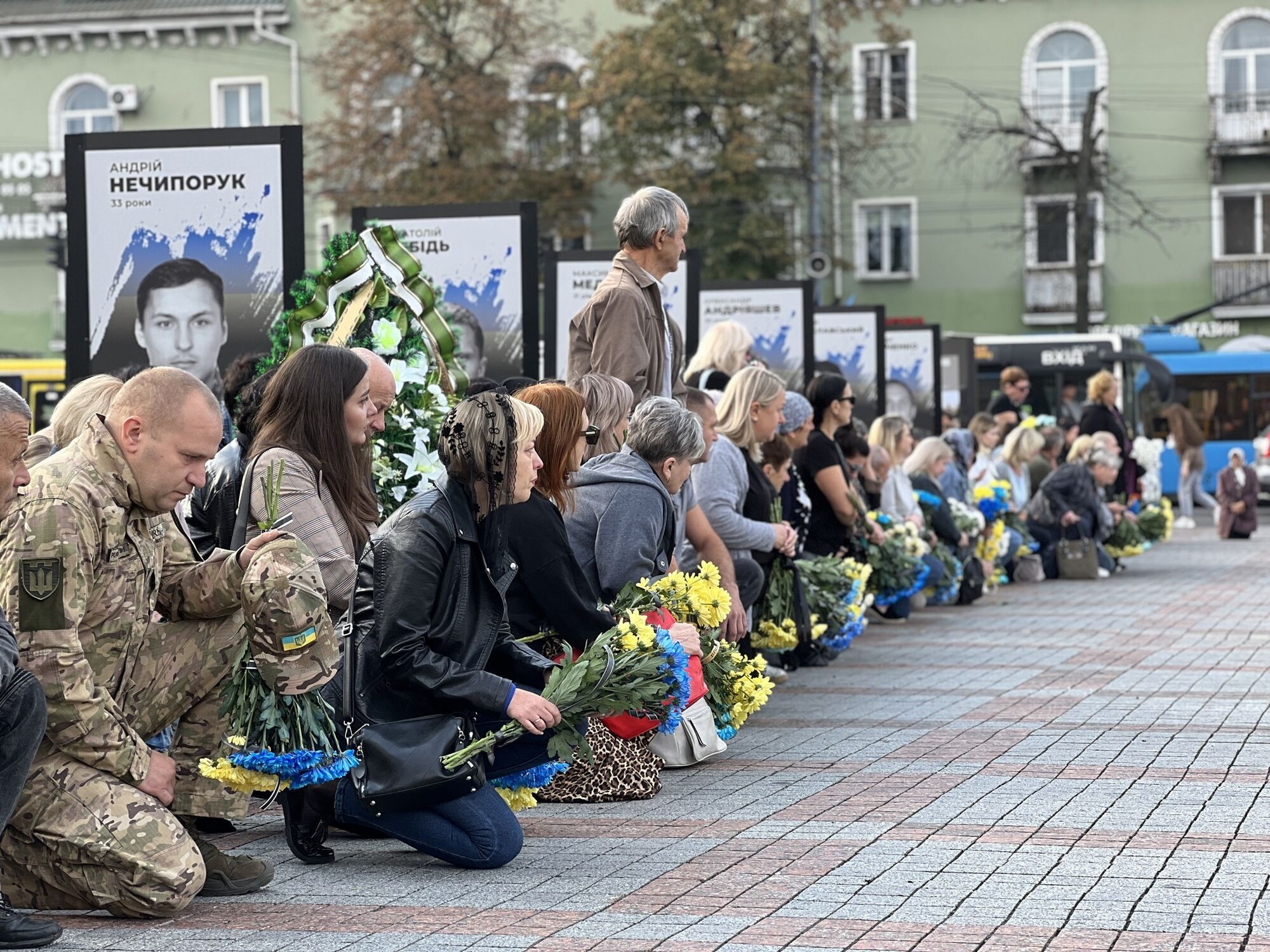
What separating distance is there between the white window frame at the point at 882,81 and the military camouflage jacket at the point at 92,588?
140 ft

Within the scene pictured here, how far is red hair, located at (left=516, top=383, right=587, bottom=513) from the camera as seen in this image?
23.7 feet

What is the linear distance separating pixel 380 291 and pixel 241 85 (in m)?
41.1

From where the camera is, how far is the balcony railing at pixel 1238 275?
46.5m

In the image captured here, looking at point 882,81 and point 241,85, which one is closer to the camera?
point 882,81

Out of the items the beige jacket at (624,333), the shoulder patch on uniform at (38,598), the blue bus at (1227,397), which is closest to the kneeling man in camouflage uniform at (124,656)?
the shoulder patch on uniform at (38,598)

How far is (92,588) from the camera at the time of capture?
5.64m

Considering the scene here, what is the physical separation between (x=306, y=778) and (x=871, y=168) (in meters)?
43.1

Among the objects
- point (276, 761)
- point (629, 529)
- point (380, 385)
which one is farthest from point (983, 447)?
point (276, 761)

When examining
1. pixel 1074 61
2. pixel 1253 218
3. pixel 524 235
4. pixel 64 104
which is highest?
pixel 1074 61

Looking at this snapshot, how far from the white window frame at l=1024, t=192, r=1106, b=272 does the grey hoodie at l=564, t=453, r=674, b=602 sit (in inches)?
1586

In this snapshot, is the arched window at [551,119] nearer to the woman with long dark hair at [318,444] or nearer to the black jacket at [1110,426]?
the black jacket at [1110,426]

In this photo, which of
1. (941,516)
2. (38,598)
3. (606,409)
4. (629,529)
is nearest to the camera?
(38,598)

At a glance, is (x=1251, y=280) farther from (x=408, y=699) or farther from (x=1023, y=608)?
(x=408, y=699)

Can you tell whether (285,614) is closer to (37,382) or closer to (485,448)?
(485,448)
